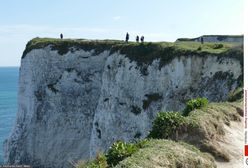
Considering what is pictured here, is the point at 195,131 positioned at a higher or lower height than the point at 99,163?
lower

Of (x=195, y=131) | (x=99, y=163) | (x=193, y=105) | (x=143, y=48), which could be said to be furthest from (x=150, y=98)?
(x=99, y=163)

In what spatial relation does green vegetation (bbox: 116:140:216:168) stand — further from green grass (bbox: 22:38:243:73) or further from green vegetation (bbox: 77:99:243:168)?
green grass (bbox: 22:38:243:73)

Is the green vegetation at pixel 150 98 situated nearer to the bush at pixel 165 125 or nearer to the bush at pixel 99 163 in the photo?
the bush at pixel 165 125

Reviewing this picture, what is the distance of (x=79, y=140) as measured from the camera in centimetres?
6294

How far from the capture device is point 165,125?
18.8 meters

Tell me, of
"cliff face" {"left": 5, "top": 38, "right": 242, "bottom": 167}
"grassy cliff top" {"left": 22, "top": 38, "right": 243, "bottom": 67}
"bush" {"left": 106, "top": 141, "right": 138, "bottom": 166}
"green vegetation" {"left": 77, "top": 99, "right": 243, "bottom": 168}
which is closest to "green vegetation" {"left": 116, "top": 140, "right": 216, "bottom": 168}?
"green vegetation" {"left": 77, "top": 99, "right": 243, "bottom": 168}

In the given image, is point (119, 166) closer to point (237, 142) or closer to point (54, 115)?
point (237, 142)

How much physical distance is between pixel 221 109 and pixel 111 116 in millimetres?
32484

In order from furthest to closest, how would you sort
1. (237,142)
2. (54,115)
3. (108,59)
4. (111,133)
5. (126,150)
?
1. (54,115)
2. (108,59)
3. (111,133)
4. (237,142)
5. (126,150)

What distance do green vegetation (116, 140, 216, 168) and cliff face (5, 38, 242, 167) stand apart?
27898 mm

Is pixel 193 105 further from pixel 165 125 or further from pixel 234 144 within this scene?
pixel 165 125

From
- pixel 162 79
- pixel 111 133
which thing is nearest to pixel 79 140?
pixel 111 133

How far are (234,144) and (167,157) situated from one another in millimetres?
6354

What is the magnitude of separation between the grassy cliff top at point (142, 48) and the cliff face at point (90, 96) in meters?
0.21
